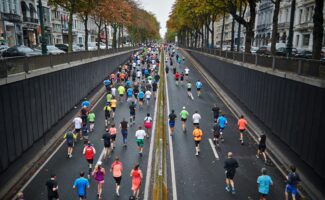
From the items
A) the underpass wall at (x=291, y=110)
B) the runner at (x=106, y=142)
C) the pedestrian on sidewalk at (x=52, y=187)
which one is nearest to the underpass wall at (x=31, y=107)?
the pedestrian on sidewalk at (x=52, y=187)

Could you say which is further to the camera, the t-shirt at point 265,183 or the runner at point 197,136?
the runner at point 197,136

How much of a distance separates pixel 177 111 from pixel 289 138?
11386 millimetres

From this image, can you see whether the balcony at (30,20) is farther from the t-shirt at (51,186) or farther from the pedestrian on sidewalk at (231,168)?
the pedestrian on sidewalk at (231,168)

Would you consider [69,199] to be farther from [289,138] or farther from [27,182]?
[289,138]

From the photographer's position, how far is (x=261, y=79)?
21.2 m

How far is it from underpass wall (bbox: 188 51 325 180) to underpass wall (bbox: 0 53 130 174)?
513 inches

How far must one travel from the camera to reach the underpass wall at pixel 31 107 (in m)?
12.8

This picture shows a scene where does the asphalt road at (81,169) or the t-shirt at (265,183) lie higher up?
the t-shirt at (265,183)

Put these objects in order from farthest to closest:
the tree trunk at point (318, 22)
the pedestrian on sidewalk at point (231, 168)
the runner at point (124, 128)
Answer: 1. the tree trunk at point (318, 22)
2. the runner at point (124, 128)
3. the pedestrian on sidewalk at point (231, 168)

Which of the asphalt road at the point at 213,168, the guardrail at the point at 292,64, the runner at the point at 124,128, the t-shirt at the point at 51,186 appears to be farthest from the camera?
the runner at the point at 124,128

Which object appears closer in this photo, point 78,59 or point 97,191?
point 97,191

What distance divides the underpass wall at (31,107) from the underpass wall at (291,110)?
42.8 feet

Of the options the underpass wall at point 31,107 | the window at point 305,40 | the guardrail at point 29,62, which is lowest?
the underpass wall at point 31,107

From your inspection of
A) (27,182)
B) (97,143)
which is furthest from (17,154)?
(97,143)
